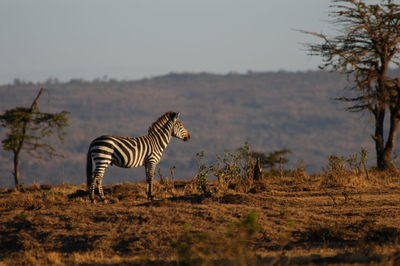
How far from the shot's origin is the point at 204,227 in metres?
13.5

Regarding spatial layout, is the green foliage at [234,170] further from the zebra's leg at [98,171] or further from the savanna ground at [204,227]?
the zebra's leg at [98,171]

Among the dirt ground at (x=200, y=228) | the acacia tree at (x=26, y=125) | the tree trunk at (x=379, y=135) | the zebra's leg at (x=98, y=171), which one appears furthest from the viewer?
the acacia tree at (x=26, y=125)

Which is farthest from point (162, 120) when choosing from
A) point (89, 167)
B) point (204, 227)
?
point (204, 227)

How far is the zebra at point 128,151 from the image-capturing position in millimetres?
15602

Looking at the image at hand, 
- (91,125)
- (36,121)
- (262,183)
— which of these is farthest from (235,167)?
(91,125)

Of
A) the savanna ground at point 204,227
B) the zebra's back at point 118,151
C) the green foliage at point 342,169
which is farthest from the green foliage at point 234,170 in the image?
the green foliage at point 342,169

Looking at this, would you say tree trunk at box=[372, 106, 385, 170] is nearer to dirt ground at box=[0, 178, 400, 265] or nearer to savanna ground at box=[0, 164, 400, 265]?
savanna ground at box=[0, 164, 400, 265]

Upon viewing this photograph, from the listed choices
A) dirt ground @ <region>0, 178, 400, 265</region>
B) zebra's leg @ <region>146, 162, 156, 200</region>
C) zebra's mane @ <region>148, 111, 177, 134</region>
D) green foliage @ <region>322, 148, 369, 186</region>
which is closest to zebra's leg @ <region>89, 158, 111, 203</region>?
dirt ground @ <region>0, 178, 400, 265</region>

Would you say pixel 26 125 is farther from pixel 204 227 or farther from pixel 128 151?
pixel 204 227

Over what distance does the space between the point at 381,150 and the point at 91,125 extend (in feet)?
493

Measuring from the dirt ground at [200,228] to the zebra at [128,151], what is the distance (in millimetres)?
604

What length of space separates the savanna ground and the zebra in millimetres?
642

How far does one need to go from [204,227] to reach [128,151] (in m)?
3.42

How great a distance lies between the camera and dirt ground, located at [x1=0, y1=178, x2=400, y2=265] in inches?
447
